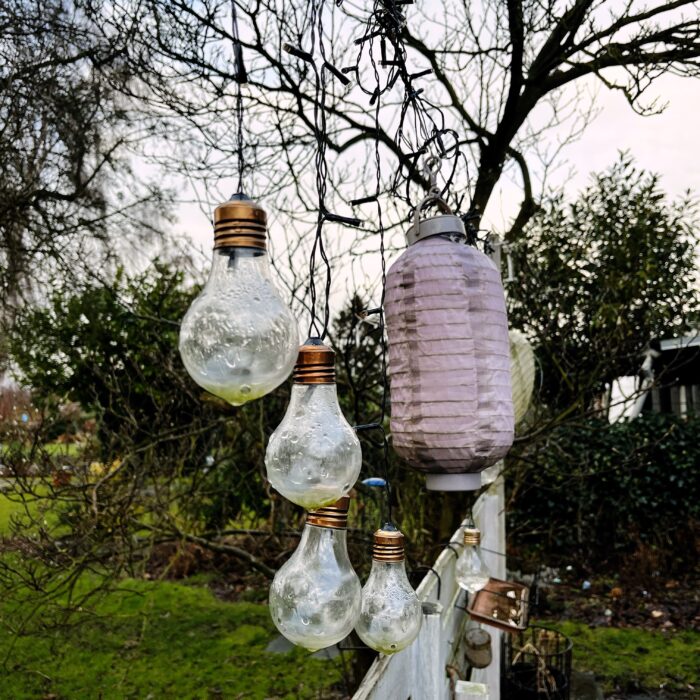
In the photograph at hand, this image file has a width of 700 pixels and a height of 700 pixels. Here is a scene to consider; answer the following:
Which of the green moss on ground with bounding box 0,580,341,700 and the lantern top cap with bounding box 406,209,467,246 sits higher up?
the lantern top cap with bounding box 406,209,467,246

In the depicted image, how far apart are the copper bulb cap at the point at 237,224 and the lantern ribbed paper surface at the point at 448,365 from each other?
23.2 inches

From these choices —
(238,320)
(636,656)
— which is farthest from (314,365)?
(636,656)

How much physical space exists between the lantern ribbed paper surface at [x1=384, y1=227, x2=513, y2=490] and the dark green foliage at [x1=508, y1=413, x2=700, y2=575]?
477 centimetres

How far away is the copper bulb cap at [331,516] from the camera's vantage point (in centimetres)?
88

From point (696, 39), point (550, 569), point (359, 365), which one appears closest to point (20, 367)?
point (359, 365)

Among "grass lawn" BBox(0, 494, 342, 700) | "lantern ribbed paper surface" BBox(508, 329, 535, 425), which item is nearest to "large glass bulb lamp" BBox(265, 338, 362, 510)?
"lantern ribbed paper surface" BBox(508, 329, 535, 425)

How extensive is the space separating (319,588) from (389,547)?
218 millimetres

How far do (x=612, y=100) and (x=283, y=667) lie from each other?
13.0 ft

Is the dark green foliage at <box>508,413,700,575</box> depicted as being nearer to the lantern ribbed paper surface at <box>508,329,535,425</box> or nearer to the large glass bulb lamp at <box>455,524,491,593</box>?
the lantern ribbed paper surface at <box>508,329,535,425</box>

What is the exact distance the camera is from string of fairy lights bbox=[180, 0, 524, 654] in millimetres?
698

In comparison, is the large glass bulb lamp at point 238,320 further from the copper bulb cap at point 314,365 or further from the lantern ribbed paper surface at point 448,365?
the lantern ribbed paper surface at point 448,365

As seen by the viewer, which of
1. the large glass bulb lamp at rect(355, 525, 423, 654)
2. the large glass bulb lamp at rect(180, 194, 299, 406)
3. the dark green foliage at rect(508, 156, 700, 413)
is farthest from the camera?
the dark green foliage at rect(508, 156, 700, 413)

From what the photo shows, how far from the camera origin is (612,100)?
3.76 m

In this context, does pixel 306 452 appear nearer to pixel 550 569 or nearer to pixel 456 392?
pixel 456 392
